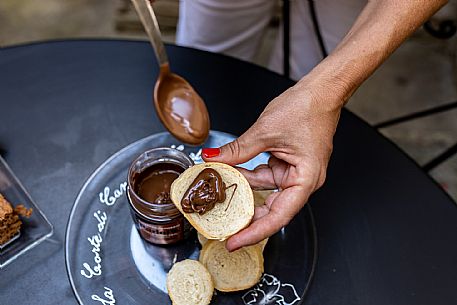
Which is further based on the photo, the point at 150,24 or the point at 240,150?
the point at 150,24

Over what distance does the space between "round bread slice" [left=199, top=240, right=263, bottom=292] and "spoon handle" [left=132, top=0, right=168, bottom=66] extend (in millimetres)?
423

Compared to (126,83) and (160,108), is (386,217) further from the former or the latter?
(126,83)

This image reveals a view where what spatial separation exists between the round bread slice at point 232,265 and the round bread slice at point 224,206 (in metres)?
0.07

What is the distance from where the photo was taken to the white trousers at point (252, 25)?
150 cm

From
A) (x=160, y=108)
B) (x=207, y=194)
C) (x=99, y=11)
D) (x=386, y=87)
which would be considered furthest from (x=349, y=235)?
(x=99, y=11)

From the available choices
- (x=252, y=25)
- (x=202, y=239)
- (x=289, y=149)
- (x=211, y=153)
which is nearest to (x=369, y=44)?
(x=289, y=149)

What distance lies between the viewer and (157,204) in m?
0.94

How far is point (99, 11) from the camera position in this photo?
7.99 feet

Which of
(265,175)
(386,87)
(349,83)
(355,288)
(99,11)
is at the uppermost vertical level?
(349,83)

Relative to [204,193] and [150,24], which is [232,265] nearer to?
[204,193]

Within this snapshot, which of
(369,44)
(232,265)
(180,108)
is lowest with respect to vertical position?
(232,265)

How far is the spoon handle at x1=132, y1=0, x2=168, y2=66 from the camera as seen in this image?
3.61 feet

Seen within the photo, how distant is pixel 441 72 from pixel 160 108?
1.58 m

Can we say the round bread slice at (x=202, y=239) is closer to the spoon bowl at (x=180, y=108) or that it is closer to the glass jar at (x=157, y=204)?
the glass jar at (x=157, y=204)
